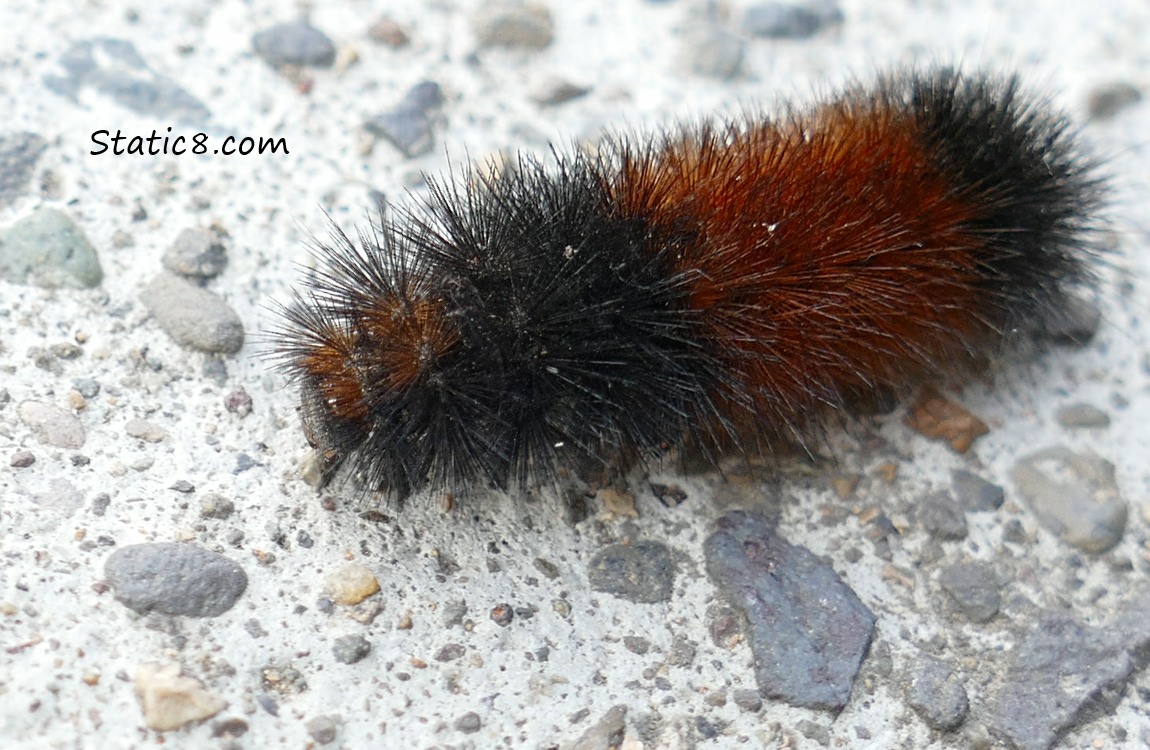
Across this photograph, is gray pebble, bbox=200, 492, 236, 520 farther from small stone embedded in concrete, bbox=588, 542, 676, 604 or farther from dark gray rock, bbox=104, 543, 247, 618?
small stone embedded in concrete, bbox=588, 542, 676, 604

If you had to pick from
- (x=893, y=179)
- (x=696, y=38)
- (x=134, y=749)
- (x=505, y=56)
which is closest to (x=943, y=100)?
(x=893, y=179)

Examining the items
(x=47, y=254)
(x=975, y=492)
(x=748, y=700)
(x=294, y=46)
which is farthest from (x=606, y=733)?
(x=294, y=46)

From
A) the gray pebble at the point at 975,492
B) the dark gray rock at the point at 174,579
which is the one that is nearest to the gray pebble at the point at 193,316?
the dark gray rock at the point at 174,579

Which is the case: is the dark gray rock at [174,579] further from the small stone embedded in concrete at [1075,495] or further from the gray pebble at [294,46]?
the small stone embedded in concrete at [1075,495]

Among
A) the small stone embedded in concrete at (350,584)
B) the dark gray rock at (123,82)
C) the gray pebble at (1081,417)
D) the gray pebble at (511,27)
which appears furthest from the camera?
the gray pebble at (511,27)

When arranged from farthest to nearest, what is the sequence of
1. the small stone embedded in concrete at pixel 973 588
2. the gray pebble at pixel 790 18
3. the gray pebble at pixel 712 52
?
the gray pebble at pixel 790 18
the gray pebble at pixel 712 52
the small stone embedded in concrete at pixel 973 588

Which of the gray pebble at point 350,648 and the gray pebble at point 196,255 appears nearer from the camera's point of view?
the gray pebble at point 350,648

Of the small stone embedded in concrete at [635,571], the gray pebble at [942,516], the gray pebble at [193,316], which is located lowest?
the small stone embedded in concrete at [635,571]

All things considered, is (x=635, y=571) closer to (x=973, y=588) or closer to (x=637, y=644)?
(x=637, y=644)
